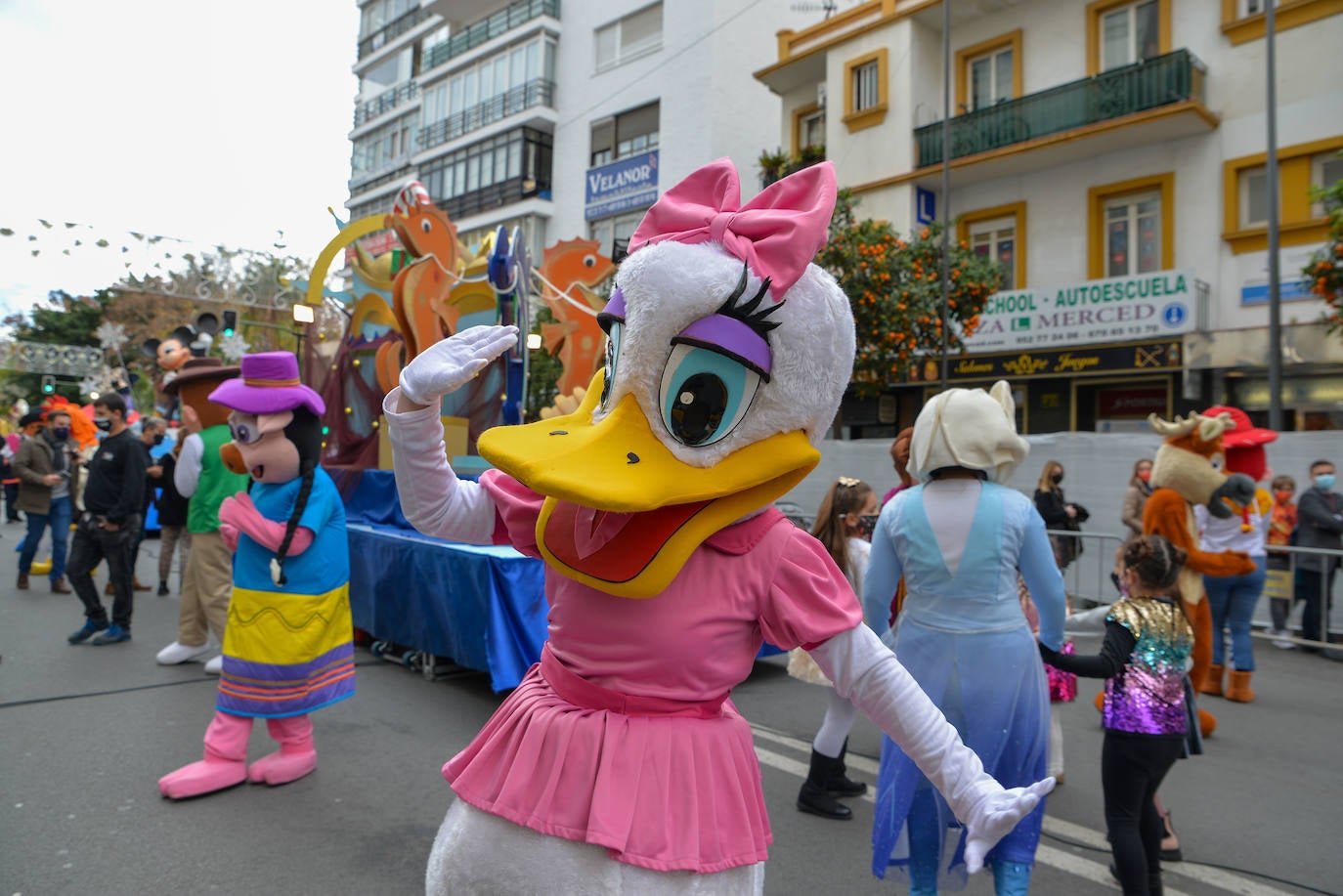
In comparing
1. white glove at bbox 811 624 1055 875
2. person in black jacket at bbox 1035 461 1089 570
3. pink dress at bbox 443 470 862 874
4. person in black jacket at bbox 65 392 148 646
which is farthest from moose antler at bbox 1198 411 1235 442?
person in black jacket at bbox 65 392 148 646

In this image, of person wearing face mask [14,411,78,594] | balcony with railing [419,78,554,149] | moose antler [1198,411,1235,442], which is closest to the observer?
moose antler [1198,411,1235,442]

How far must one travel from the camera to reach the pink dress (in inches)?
60.5

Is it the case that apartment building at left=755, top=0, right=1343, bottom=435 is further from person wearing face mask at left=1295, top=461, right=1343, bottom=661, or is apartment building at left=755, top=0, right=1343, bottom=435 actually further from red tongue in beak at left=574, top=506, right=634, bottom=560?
red tongue in beak at left=574, top=506, right=634, bottom=560

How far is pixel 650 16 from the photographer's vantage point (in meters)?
23.5

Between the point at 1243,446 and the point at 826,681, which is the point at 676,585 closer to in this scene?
the point at 826,681

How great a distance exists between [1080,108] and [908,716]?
612 inches

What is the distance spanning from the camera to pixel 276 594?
13.1 ft

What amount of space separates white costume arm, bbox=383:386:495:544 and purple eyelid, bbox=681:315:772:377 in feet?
1.78

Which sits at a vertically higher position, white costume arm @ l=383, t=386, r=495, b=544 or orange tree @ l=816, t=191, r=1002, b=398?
orange tree @ l=816, t=191, r=1002, b=398

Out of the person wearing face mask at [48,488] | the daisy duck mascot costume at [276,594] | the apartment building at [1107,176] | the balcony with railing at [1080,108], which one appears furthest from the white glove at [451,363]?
the balcony with railing at [1080,108]

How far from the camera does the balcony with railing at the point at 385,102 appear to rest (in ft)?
107

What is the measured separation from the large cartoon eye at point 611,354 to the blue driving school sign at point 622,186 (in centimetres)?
2107

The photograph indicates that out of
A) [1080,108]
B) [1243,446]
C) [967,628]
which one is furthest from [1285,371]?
[967,628]

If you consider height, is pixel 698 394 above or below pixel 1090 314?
below
